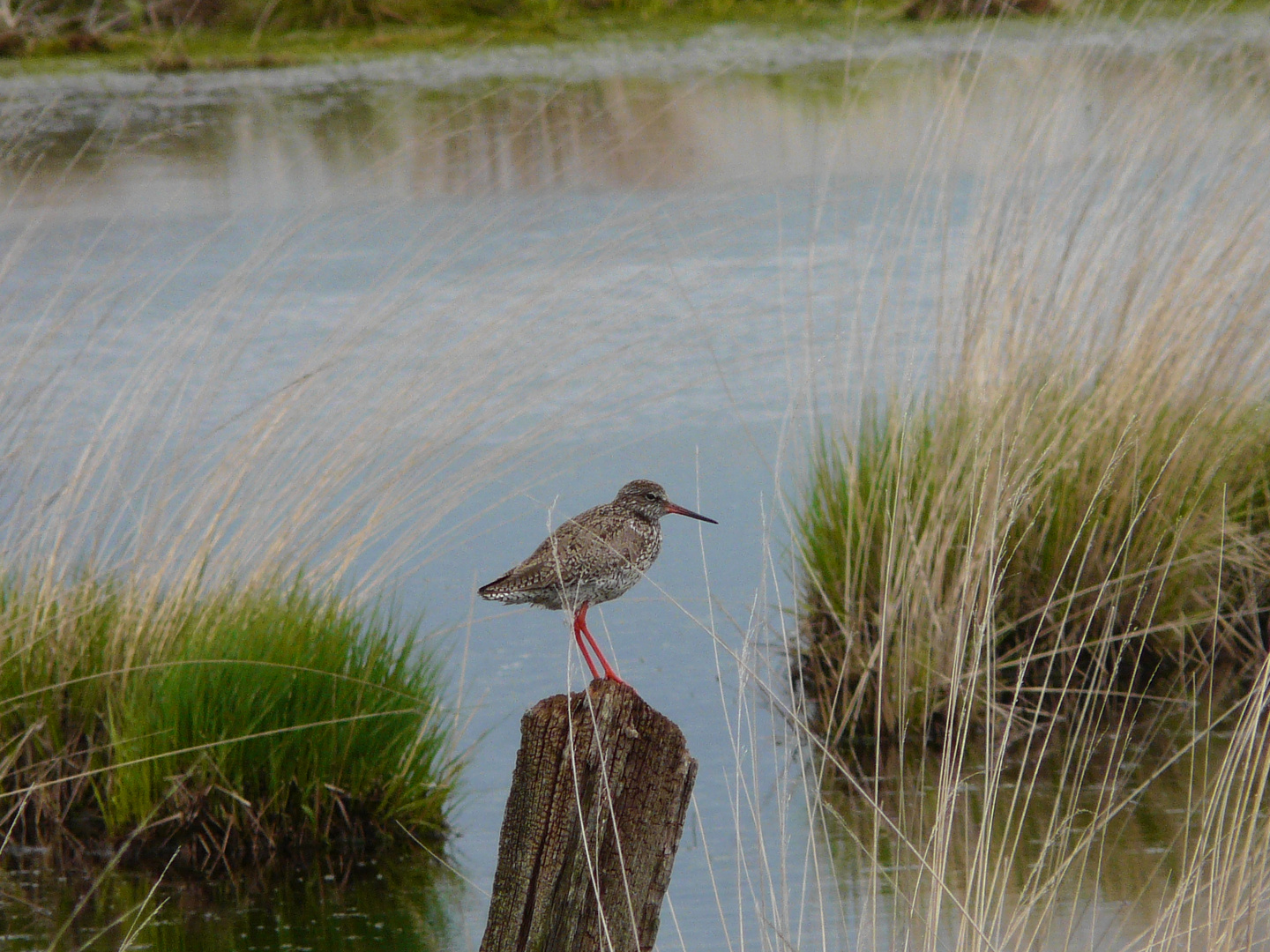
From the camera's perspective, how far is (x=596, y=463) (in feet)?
21.8

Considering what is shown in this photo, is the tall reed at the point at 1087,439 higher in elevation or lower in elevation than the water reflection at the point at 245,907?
higher

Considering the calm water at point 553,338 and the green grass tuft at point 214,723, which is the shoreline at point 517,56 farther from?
the green grass tuft at point 214,723

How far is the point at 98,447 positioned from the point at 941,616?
8.53 feet

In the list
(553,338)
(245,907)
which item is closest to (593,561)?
(245,907)

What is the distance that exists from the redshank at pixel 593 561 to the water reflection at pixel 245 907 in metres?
1.14

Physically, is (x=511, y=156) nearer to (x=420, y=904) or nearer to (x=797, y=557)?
(x=797, y=557)

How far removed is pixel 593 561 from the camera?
3266mm

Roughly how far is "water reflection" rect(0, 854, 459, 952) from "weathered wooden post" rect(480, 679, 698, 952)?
162 centimetres

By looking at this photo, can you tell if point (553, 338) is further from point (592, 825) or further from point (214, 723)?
point (592, 825)

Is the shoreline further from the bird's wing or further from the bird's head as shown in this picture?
the bird's wing

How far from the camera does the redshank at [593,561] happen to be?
3.28m

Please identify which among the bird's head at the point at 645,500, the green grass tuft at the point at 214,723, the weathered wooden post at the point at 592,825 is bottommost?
the green grass tuft at the point at 214,723

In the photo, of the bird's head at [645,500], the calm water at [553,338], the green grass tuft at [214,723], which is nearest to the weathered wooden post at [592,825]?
the calm water at [553,338]

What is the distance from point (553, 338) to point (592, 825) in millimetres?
2649
